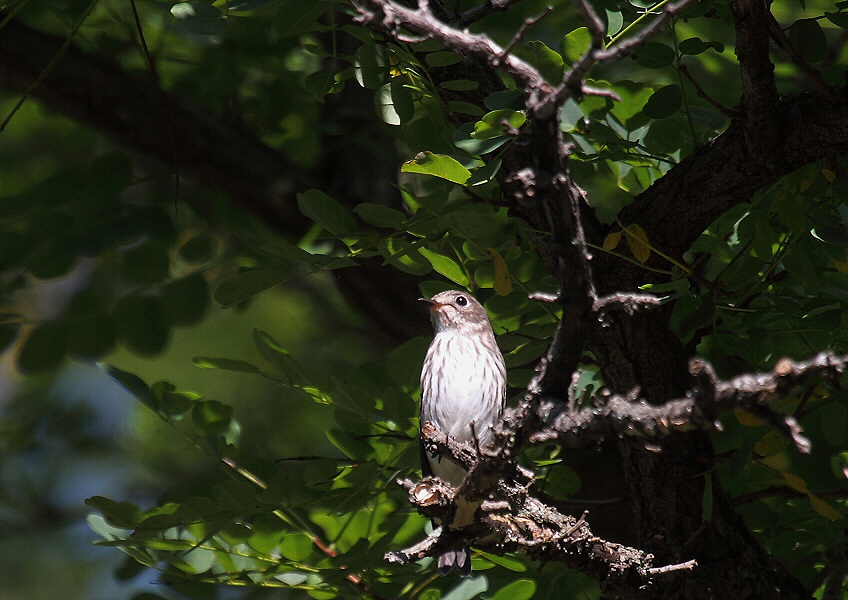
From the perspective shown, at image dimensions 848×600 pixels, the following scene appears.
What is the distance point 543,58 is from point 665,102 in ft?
1.83

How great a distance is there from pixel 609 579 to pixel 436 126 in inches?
58.6

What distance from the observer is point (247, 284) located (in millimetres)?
3027

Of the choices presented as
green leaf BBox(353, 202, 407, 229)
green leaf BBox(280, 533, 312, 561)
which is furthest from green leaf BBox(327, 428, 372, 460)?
green leaf BBox(353, 202, 407, 229)

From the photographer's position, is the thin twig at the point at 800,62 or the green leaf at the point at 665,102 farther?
the green leaf at the point at 665,102

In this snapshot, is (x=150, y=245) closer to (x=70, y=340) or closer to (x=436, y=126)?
(x=70, y=340)

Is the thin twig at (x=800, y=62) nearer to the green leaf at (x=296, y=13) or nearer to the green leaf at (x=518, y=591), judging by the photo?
the green leaf at (x=296, y=13)

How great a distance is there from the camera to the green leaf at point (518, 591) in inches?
117

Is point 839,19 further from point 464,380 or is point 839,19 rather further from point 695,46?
point 464,380

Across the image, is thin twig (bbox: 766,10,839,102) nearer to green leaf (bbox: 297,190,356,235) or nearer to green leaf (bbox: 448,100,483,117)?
green leaf (bbox: 448,100,483,117)

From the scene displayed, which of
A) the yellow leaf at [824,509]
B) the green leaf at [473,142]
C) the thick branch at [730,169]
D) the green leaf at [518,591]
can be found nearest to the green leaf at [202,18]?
the green leaf at [473,142]

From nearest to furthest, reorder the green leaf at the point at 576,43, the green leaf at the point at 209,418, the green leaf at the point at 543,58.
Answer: the green leaf at the point at 543,58 → the green leaf at the point at 576,43 → the green leaf at the point at 209,418

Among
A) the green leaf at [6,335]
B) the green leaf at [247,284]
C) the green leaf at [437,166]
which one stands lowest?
the green leaf at [6,335]

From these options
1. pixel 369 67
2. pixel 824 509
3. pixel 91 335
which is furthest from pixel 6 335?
pixel 824 509

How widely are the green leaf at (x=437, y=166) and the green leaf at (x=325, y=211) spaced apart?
1.70ft
